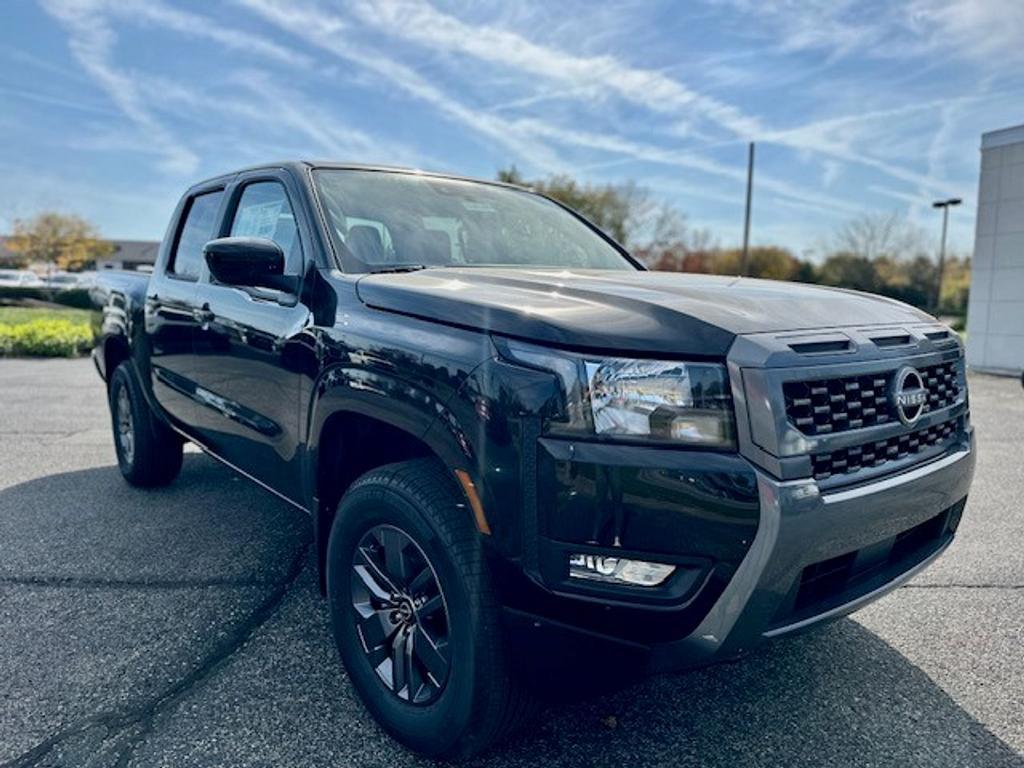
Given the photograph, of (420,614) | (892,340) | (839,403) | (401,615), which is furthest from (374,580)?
(892,340)

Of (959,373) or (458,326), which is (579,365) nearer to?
(458,326)

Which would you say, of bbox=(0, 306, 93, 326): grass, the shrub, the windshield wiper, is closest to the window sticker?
the windshield wiper

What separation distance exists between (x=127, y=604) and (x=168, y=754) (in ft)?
3.91

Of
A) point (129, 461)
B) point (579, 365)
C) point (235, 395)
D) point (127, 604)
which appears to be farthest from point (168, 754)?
point (129, 461)

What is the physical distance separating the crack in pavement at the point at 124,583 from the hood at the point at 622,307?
1.73m

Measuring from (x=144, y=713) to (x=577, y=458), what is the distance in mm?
1746

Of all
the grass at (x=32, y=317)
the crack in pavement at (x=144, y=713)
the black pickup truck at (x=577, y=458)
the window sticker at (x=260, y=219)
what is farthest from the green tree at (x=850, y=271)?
the crack in pavement at (x=144, y=713)

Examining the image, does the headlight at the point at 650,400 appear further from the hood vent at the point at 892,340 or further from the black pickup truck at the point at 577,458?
the hood vent at the point at 892,340

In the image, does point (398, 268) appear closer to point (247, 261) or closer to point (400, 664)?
point (247, 261)

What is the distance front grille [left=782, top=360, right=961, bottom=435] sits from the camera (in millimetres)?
1832

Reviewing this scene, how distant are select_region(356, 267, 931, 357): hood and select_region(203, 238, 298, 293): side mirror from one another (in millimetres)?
400

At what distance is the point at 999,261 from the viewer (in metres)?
15.4

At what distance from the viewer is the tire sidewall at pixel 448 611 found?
1959 millimetres

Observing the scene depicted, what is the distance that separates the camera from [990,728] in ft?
7.88
